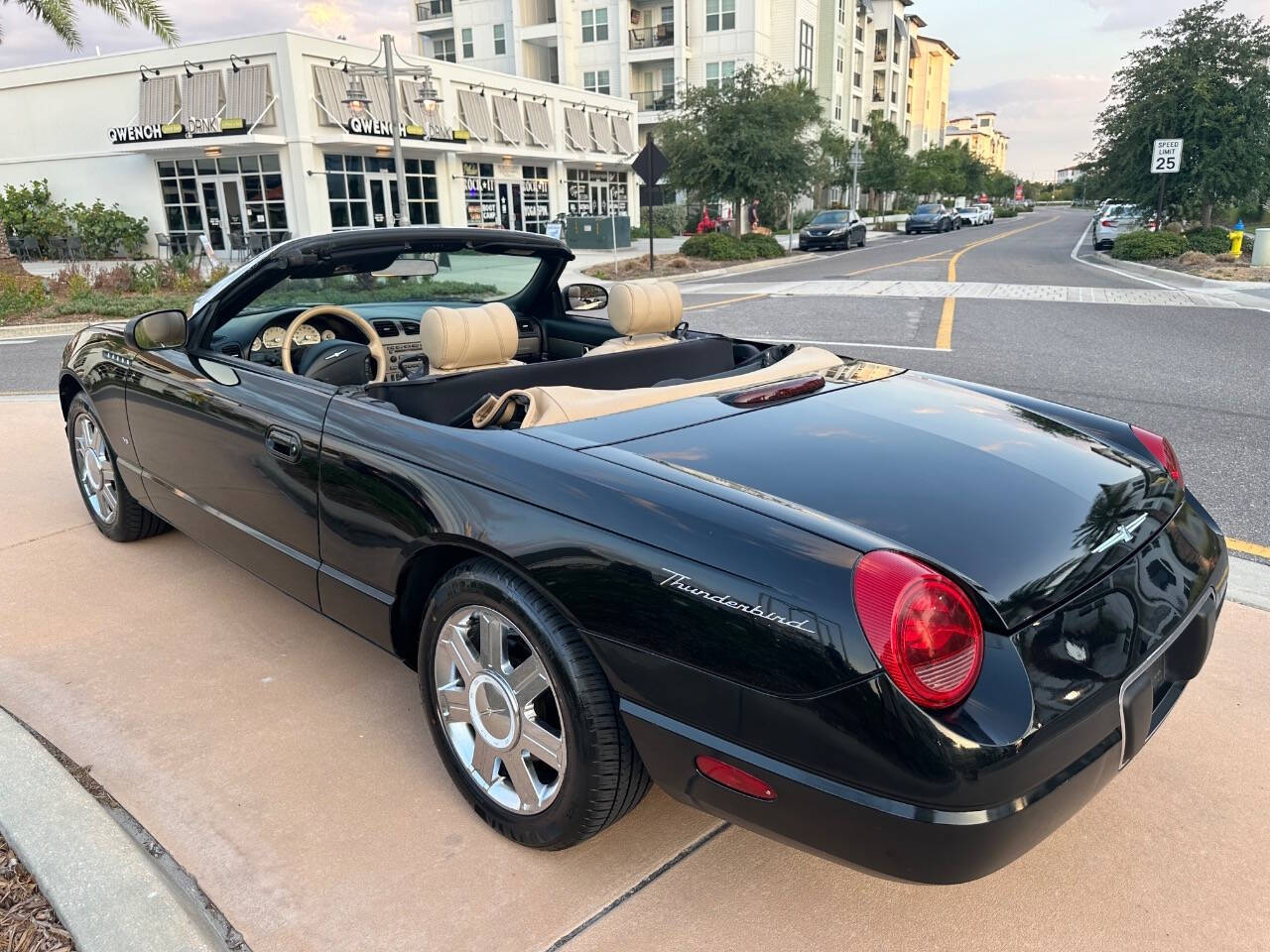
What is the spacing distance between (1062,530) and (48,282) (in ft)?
66.8

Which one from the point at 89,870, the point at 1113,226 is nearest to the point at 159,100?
the point at 1113,226

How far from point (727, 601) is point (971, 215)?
63.1 metres

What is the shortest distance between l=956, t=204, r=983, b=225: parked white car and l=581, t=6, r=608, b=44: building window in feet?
80.4

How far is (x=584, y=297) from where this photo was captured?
459 cm

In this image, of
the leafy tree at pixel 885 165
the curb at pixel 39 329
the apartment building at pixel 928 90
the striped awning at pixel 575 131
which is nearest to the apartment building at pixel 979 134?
the apartment building at pixel 928 90

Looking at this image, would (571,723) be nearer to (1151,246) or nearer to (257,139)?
(1151,246)

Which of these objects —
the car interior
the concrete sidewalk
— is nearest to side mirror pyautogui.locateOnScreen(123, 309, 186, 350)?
the car interior

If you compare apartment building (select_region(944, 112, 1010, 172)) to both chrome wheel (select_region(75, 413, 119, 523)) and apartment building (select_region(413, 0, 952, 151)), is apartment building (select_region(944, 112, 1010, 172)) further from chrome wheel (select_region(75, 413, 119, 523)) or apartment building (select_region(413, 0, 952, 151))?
chrome wheel (select_region(75, 413, 119, 523))

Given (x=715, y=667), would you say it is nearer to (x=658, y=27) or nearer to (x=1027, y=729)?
(x=1027, y=729)

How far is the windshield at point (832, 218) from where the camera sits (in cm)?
3444

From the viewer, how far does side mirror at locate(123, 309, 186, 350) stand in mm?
3412

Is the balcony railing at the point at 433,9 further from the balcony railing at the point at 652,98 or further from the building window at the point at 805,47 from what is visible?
the building window at the point at 805,47

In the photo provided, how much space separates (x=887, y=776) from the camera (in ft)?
Answer: 5.45

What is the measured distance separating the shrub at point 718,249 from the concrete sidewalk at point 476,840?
2538 cm
